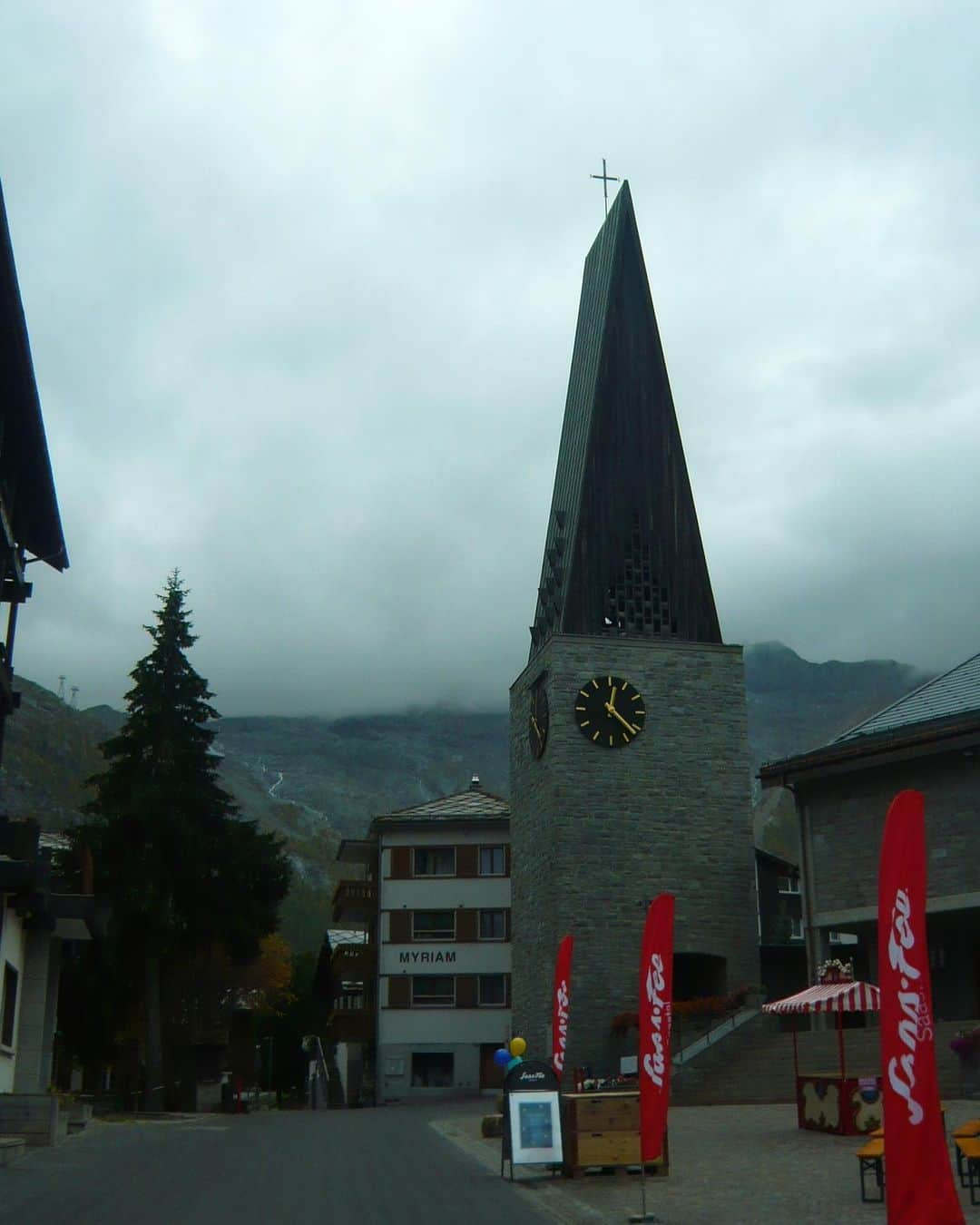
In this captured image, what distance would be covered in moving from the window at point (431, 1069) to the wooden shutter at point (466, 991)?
1.84m

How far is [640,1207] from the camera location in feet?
42.9

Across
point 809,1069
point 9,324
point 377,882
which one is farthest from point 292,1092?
point 9,324

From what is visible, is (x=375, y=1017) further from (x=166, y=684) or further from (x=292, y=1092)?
(x=292, y=1092)

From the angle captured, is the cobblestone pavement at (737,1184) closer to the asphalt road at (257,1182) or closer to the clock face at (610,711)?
the asphalt road at (257,1182)

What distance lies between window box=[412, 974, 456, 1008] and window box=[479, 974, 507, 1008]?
1.07m

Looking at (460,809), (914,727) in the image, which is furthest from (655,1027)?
(460,809)

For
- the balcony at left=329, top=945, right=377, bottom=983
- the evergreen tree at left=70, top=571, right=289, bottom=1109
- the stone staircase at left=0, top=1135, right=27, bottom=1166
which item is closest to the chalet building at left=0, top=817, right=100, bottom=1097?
the stone staircase at left=0, top=1135, right=27, bottom=1166

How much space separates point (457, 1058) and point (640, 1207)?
3898cm

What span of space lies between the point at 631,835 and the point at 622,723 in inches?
134

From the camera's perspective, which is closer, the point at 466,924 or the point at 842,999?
the point at 842,999

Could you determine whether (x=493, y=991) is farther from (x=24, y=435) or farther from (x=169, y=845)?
(x=24, y=435)

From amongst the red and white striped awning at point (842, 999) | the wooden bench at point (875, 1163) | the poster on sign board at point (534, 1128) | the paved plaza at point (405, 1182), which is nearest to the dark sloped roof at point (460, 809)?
the paved plaza at point (405, 1182)

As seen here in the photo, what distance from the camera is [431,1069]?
166ft

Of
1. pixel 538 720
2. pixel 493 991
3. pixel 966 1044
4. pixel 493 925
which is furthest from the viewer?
pixel 493 925
